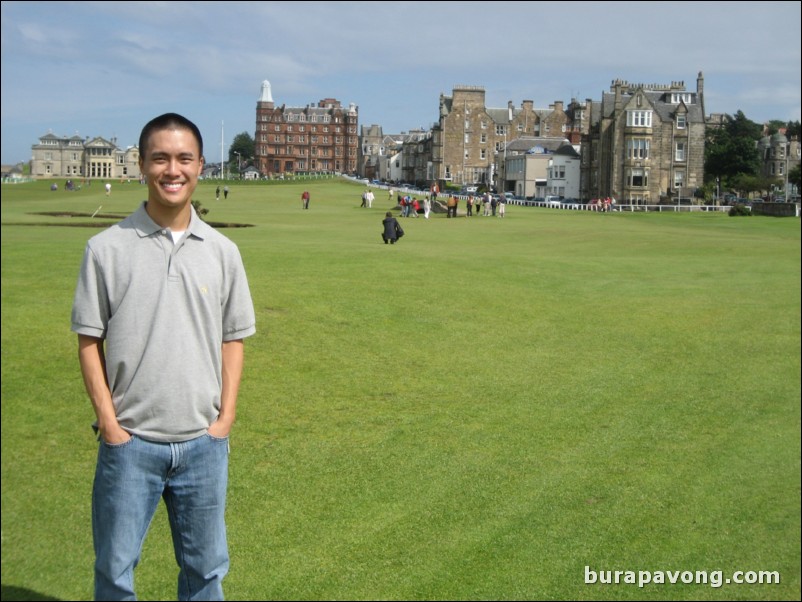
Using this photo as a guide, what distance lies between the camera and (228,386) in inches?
Result: 147

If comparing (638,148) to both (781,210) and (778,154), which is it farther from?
(778,154)

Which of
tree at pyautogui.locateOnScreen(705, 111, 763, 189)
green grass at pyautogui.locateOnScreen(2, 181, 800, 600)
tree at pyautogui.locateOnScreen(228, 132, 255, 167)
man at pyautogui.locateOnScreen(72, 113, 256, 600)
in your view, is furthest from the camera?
tree at pyautogui.locateOnScreen(228, 132, 255, 167)

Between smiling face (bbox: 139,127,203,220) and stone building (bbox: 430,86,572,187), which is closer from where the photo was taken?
smiling face (bbox: 139,127,203,220)

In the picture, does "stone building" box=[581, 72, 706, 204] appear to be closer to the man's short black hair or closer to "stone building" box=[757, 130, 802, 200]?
"stone building" box=[757, 130, 802, 200]

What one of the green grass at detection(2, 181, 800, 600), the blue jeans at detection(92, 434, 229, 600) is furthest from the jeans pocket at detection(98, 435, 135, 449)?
the green grass at detection(2, 181, 800, 600)

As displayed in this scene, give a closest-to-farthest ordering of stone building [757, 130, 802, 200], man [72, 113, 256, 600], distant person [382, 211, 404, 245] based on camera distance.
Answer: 1. man [72, 113, 256, 600]
2. distant person [382, 211, 404, 245]
3. stone building [757, 130, 802, 200]

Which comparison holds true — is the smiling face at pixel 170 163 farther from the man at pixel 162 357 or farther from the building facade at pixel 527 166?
the building facade at pixel 527 166

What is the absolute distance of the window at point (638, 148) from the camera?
9912 centimetres

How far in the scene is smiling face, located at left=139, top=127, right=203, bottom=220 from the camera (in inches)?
133

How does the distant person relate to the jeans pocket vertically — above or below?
above

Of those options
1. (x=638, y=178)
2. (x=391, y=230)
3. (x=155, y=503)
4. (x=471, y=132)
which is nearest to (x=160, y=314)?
(x=155, y=503)

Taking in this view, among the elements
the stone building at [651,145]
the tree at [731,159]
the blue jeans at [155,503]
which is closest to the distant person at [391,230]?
the blue jeans at [155,503]

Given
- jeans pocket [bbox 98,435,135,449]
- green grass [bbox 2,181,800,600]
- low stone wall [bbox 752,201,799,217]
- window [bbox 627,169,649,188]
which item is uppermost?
window [bbox 627,169,649,188]

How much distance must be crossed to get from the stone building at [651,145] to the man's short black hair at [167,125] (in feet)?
324
